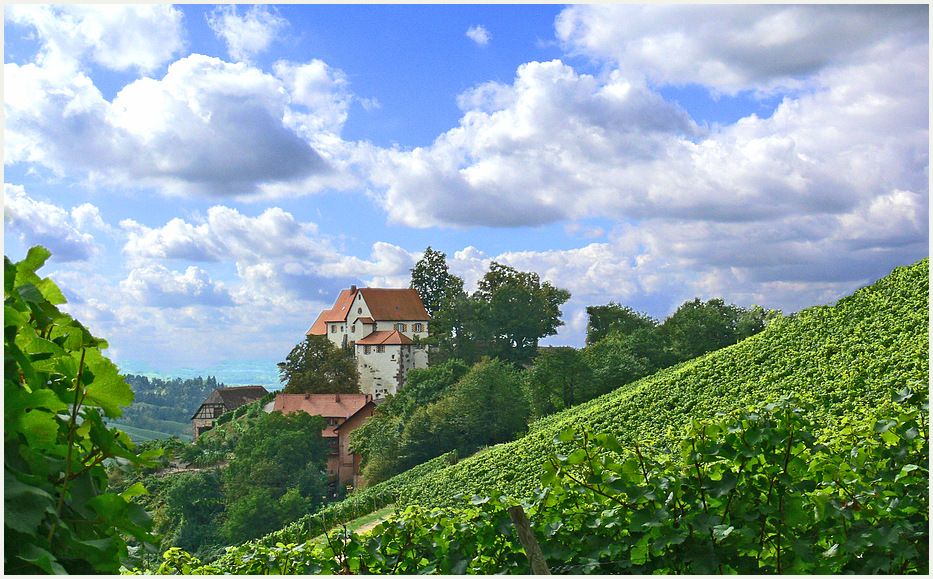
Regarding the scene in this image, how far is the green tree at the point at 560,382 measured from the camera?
22316 millimetres

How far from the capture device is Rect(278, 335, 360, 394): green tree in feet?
132

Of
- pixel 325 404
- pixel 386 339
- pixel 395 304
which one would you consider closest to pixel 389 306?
pixel 395 304

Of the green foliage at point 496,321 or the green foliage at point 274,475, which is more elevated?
the green foliage at point 496,321

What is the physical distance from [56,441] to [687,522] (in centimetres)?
176

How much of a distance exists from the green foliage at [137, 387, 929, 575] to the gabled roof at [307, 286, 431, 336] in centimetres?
4198

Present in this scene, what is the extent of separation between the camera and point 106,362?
1.22 metres

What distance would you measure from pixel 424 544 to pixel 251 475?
31.8m

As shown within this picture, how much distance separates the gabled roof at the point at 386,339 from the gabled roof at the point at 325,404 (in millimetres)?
4412

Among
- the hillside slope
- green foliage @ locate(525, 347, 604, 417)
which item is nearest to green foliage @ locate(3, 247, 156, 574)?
the hillside slope

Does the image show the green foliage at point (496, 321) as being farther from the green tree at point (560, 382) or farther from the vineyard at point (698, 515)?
the vineyard at point (698, 515)

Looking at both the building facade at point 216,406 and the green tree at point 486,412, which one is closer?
the green tree at point 486,412

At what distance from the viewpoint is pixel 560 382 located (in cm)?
2262

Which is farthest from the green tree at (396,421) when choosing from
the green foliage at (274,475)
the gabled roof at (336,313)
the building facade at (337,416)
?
the gabled roof at (336,313)

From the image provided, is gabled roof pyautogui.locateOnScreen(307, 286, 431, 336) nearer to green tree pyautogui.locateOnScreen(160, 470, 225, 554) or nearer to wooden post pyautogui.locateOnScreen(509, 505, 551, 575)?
green tree pyautogui.locateOnScreen(160, 470, 225, 554)
